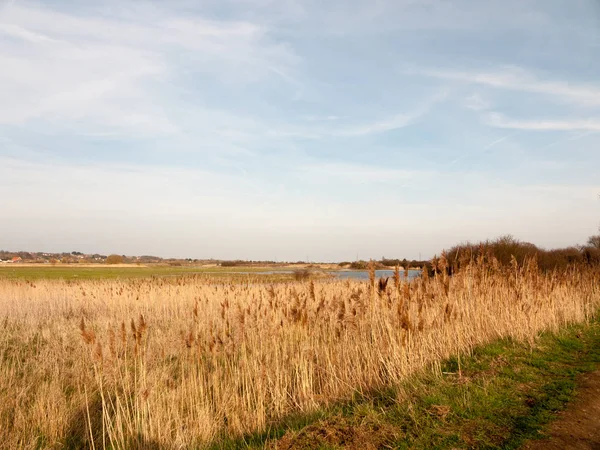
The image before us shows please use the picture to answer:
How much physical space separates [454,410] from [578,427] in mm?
1066

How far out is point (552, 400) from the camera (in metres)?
4.62

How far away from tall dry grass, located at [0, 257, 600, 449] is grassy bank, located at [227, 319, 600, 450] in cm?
42

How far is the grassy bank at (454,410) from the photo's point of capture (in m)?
3.71

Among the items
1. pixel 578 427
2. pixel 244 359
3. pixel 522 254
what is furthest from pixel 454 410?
pixel 522 254

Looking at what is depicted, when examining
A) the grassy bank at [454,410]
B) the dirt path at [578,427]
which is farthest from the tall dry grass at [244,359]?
the dirt path at [578,427]

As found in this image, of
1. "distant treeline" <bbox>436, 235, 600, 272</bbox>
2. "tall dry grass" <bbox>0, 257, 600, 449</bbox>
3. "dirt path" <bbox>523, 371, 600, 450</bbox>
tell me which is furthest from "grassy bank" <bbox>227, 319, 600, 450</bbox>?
"distant treeline" <bbox>436, 235, 600, 272</bbox>

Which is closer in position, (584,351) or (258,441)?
(258,441)

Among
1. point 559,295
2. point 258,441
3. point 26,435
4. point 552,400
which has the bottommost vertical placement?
point 26,435

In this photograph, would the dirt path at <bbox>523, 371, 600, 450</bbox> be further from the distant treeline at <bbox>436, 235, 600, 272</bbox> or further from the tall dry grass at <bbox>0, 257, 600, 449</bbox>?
the distant treeline at <bbox>436, 235, 600, 272</bbox>

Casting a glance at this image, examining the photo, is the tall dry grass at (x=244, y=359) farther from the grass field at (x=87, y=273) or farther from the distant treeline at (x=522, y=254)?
the grass field at (x=87, y=273)

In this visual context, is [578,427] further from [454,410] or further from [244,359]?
[244,359]

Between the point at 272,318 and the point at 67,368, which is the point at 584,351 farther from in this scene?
the point at 67,368

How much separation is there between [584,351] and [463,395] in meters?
3.61

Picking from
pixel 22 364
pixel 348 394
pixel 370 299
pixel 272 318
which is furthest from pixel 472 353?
pixel 22 364
